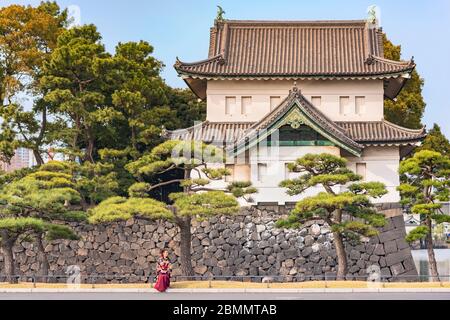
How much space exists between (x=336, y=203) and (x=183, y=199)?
6300mm

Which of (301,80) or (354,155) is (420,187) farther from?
(301,80)

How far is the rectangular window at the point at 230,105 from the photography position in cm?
4997

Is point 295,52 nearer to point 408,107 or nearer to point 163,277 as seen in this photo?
point 408,107

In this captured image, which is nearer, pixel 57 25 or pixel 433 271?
pixel 433 271

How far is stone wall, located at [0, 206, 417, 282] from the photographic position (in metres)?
44.2

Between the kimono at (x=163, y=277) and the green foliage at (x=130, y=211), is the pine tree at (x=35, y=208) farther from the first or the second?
the kimono at (x=163, y=277)

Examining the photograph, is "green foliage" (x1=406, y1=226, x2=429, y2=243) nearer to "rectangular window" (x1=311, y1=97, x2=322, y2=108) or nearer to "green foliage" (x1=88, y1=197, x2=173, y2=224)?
"green foliage" (x1=88, y1=197, x2=173, y2=224)

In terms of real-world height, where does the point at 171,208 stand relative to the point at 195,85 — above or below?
below

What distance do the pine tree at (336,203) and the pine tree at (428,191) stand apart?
1.47 m

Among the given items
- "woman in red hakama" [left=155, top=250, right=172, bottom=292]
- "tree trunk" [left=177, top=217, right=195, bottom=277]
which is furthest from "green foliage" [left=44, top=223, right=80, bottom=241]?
"woman in red hakama" [left=155, top=250, right=172, bottom=292]

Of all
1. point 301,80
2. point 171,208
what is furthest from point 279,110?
point 171,208

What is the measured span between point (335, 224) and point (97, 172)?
12.9m

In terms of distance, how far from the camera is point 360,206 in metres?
39.7

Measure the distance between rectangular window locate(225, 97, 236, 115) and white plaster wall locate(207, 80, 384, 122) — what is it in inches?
6.3
